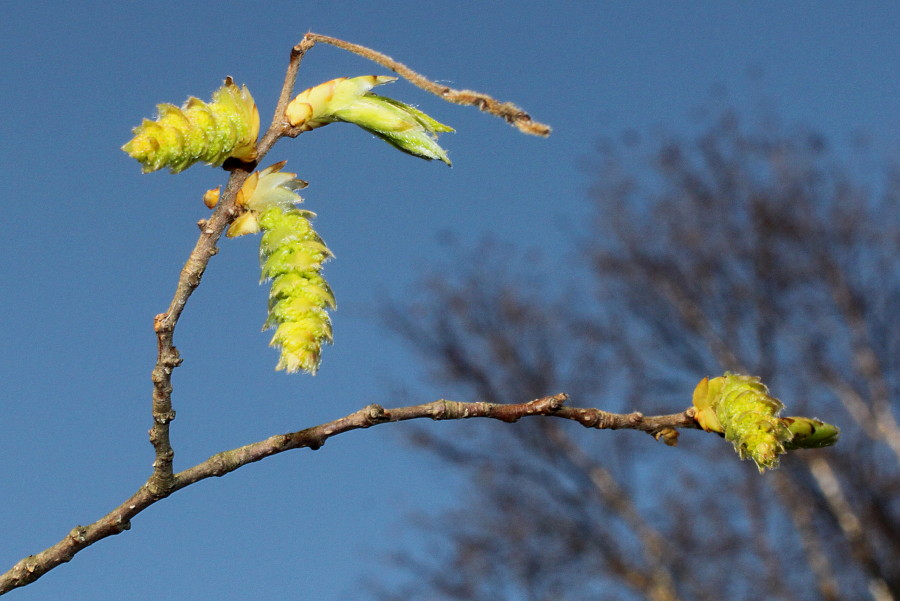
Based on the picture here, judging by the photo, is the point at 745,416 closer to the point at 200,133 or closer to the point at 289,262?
the point at 289,262

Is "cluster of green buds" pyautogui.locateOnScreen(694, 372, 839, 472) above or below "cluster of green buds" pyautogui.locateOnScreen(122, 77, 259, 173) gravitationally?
below

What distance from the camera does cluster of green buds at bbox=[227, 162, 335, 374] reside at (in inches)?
44.5

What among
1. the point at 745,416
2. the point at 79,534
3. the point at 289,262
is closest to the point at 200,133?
the point at 289,262

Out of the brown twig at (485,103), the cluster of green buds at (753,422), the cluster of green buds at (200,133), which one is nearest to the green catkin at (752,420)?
the cluster of green buds at (753,422)

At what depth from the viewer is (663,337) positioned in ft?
30.7

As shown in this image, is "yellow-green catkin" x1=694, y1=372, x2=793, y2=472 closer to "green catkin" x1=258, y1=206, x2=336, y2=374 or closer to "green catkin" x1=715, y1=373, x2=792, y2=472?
"green catkin" x1=715, y1=373, x2=792, y2=472

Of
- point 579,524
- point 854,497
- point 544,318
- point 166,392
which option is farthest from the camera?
point 544,318

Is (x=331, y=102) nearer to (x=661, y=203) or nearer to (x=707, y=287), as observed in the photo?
(x=707, y=287)

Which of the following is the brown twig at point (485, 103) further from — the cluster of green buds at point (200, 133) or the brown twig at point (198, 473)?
the brown twig at point (198, 473)

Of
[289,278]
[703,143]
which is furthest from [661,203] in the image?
[289,278]

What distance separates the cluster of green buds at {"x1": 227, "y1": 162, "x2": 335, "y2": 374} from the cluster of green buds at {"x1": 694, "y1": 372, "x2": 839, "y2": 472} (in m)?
0.57

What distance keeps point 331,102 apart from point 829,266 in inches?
345

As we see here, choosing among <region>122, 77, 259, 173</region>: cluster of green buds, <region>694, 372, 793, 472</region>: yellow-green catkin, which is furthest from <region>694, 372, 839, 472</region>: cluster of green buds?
<region>122, 77, 259, 173</region>: cluster of green buds

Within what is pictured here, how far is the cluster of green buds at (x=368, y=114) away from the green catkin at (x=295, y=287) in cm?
13
